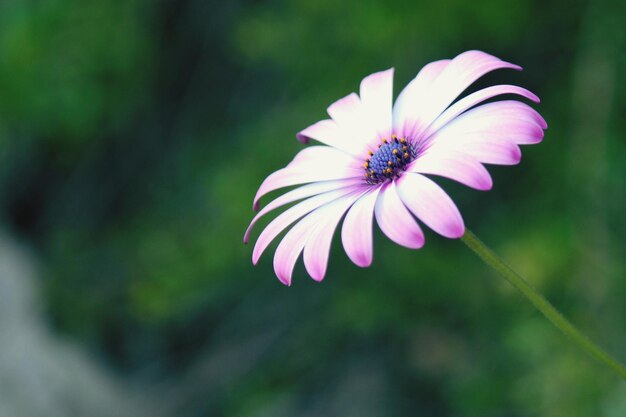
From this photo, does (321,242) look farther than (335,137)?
No

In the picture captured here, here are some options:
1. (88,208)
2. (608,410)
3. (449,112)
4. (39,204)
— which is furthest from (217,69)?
(449,112)

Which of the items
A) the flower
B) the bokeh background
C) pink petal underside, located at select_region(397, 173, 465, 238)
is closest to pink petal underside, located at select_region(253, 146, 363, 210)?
the flower

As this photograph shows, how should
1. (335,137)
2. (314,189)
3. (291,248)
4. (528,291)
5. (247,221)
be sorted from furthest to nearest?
(247,221) → (335,137) → (314,189) → (291,248) → (528,291)

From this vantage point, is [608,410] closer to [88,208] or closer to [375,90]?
[375,90]

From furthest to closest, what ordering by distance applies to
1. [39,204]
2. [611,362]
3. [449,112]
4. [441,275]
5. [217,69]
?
1. [39,204]
2. [217,69]
3. [441,275]
4. [449,112]
5. [611,362]

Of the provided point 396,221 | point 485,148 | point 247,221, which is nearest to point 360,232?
point 396,221

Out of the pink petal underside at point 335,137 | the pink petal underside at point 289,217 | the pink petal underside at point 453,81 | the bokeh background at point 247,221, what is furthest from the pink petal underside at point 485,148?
the bokeh background at point 247,221

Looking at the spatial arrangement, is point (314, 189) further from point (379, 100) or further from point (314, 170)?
point (379, 100)
